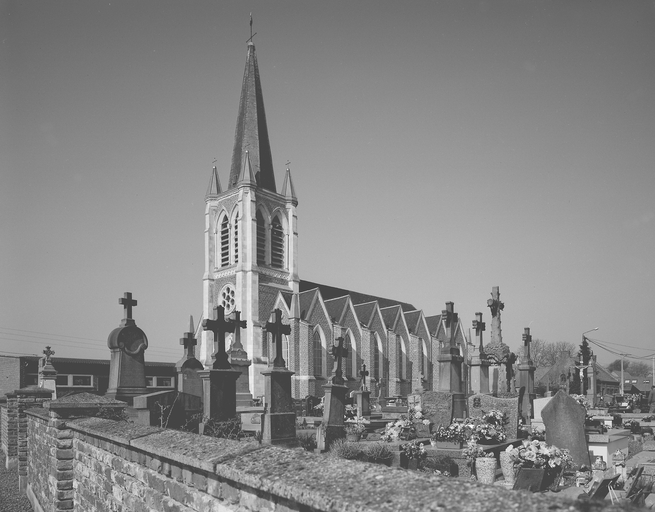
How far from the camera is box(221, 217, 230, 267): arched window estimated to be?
4906 cm

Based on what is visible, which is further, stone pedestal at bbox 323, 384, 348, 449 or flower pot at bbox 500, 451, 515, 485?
stone pedestal at bbox 323, 384, 348, 449

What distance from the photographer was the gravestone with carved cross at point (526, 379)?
2026 cm

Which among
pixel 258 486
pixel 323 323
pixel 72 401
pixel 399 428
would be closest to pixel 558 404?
pixel 399 428

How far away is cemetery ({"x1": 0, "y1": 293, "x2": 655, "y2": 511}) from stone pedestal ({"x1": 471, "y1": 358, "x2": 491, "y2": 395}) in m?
0.10

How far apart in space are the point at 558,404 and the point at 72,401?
8306 mm

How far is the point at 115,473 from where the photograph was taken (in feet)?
18.4

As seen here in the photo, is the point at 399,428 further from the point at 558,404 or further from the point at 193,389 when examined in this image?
the point at 193,389

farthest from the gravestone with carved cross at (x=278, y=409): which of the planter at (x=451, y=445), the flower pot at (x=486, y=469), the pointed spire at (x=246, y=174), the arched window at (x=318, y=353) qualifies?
the pointed spire at (x=246, y=174)

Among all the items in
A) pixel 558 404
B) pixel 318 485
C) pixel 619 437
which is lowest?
pixel 619 437

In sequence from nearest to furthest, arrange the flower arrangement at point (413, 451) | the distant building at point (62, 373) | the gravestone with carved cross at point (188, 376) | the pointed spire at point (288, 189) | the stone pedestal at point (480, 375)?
the flower arrangement at point (413, 451) → the gravestone with carved cross at point (188, 376) → the stone pedestal at point (480, 375) → the distant building at point (62, 373) → the pointed spire at point (288, 189)

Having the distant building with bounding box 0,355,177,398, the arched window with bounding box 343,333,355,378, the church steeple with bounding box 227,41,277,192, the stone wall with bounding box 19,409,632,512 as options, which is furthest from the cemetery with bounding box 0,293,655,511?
the church steeple with bounding box 227,41,277,192

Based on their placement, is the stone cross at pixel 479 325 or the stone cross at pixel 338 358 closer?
the stone cross at pixel 338 358

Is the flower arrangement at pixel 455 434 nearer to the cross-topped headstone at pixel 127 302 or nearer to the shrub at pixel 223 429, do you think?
the shrub at pixel 223 429

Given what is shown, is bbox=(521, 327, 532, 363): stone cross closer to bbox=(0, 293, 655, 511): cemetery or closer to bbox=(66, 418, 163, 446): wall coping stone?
bbox=(0, 293, 655, 511): cemetery
